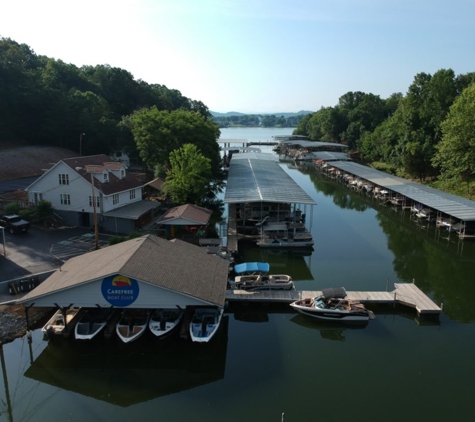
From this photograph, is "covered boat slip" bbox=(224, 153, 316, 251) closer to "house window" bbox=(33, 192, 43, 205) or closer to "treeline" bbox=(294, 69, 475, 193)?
"house window" bbox=(33, 192, 43, 205)

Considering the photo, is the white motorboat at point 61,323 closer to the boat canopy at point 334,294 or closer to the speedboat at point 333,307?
the speedboat at point 333,307

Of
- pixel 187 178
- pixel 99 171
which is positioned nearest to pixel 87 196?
pixel 99 171

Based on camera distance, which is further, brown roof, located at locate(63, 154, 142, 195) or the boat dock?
brown roof, located at locate(63, 154, 142, 195)

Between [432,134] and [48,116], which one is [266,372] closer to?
[432,134]

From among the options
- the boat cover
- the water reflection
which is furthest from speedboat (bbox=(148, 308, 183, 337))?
the boat cover

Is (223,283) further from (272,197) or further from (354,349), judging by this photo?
(272,197)

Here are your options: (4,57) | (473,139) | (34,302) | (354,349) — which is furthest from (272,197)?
(4,57)
